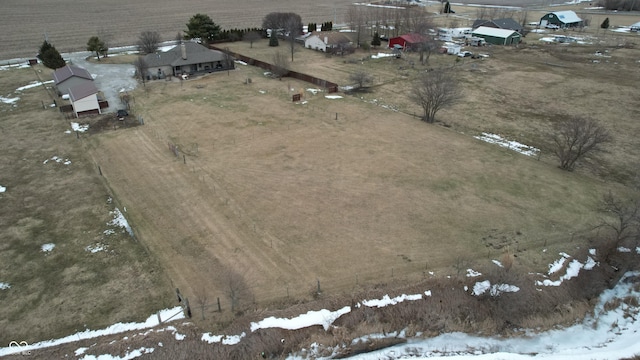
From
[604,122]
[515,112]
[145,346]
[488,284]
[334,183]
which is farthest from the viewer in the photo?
[515,112]

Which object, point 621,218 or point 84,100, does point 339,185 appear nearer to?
point 621,218

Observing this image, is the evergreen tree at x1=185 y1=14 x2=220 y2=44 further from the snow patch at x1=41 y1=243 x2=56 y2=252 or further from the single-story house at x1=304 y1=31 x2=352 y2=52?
the snow patch at x1=41 y1=243 x2=56 y2=252

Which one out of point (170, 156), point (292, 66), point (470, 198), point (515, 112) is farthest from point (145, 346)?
point (292, 66)

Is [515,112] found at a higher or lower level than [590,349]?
higher

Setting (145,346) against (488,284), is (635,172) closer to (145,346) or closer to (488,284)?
(488,284)

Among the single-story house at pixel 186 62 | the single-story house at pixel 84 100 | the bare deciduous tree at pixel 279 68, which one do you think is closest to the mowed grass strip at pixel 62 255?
the single-story house at pixel 84 100
